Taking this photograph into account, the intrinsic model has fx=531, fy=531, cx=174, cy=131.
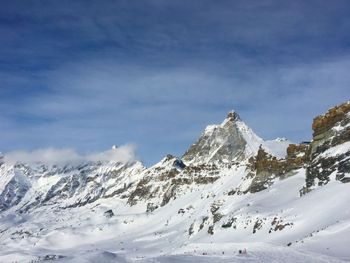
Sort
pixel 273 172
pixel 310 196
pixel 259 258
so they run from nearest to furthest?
pixel 259 258 < pixel 310 196 < pixel 273 172

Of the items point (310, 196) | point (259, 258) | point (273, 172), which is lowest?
point (259, 258)

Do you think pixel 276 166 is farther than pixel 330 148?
Yes

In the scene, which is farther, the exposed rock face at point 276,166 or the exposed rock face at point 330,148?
the exposed rock face at point 276,166

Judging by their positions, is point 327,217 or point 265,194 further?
point 265,194

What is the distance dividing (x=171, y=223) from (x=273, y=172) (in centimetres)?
5918

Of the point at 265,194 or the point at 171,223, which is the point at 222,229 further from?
the point at 171,223

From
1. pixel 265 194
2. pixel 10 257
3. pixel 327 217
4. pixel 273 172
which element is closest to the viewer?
pixel 327 217

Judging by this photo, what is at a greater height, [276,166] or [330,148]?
[276,166]

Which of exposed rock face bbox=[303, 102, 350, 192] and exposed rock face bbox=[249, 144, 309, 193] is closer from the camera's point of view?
exposed rock face bbox=[303, 102, 350, 192]

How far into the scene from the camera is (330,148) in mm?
88188

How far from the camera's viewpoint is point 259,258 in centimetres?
4959

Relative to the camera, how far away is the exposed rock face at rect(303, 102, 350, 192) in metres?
80.1

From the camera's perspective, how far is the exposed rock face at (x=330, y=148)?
263 feet

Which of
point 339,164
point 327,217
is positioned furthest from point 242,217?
point 327,217
